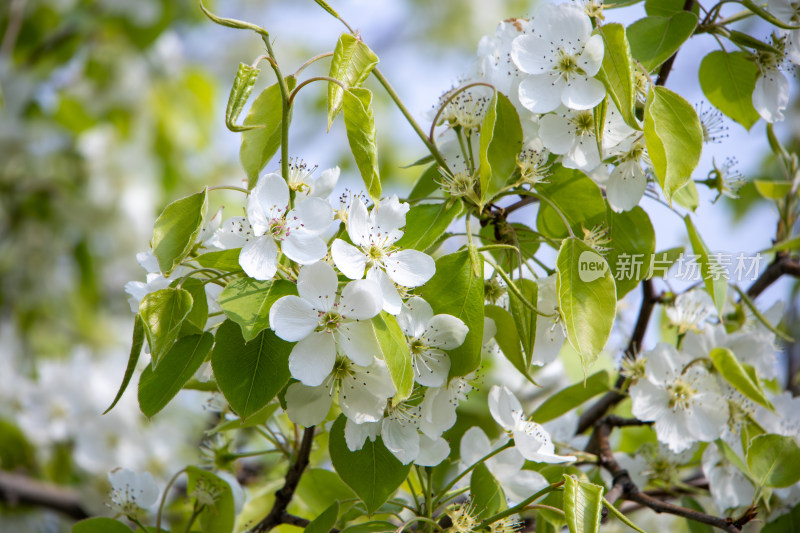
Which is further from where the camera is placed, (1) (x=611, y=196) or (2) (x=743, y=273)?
(2) (x=743, y=273)

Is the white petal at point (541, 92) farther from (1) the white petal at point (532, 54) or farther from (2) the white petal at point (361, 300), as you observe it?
(2) the white petal at point (361, 300)

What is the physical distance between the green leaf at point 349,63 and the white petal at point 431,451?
416 mm

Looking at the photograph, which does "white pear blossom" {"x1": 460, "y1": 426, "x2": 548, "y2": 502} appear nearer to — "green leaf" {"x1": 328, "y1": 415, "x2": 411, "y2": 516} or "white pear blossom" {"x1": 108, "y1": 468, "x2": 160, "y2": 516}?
"green leaf" {"x1": 328, "y1": 415, "x2": 411, "y2": 516}

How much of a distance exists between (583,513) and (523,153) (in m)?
0.46

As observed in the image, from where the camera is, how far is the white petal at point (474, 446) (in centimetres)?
108

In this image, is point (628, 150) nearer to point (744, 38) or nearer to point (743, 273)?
point (744, 38)

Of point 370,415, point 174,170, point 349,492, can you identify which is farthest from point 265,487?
point 174,170

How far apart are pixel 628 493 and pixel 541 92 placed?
618 mm

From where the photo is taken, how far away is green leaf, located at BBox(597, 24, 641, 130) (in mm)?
889

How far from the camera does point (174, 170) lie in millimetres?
3383

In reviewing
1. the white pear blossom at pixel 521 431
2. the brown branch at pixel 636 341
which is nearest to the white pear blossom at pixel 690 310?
the brown branch at pixel 636 341

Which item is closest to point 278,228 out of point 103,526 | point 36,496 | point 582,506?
point 582,506

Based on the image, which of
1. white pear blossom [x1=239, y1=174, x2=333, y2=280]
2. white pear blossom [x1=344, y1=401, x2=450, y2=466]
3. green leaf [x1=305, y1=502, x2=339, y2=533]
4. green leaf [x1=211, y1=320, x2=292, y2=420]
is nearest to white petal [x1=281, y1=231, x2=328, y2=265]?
white pear blossom [x1=239, y1=174, x2=333, y2=280]

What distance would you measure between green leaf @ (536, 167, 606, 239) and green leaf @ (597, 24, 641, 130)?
159 millimetres
